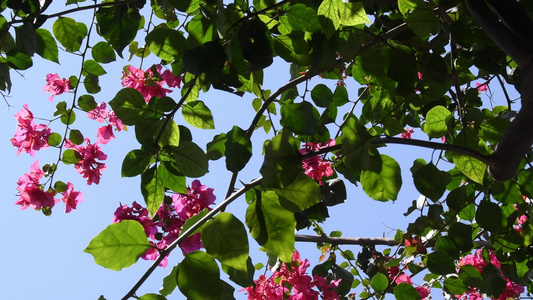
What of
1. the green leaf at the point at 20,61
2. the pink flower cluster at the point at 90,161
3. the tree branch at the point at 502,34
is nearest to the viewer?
the tree branch at the point at 502,34

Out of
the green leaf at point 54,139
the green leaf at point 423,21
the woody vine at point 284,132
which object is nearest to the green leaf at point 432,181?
the woody vine at point 284,132

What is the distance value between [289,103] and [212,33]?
0.75 feet

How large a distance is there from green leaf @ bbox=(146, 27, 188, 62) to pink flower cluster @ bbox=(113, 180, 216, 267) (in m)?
0.35

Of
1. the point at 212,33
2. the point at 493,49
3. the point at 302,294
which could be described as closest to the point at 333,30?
the point at 212,33

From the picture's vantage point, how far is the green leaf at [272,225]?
0.63 m

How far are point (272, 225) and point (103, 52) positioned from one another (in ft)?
2.57

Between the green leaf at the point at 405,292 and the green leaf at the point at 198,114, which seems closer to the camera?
the green leaf at the point at 198,114

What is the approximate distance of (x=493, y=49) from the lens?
107cm

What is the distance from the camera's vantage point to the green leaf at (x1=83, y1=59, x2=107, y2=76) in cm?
130

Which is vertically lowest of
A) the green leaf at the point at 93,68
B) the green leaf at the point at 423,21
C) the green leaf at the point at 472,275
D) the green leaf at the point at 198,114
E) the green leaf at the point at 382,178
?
the green leaf at the point at 382,178

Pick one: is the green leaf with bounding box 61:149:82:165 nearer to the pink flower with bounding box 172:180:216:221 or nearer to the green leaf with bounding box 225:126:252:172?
the pink flower with bounding box 172:180:216:221

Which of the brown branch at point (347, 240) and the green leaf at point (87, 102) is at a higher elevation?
the brown branch at point (347, 240)

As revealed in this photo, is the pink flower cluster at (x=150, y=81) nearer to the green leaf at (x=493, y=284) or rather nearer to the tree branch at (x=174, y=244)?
the tree branch at (x=174, y=244)

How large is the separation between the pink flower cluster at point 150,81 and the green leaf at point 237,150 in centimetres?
59
